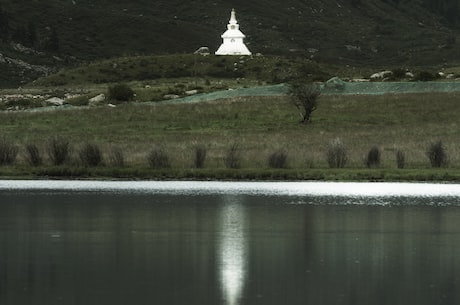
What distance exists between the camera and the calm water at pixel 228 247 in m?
28.0

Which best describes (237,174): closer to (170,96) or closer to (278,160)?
(278,160)

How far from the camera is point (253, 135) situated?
289 ft

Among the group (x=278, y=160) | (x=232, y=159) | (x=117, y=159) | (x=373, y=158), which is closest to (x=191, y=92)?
(x=117, y=159)

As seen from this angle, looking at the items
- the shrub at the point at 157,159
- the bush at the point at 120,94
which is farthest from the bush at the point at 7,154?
the bush at the point at 120,94

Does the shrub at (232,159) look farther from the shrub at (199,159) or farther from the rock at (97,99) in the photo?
the rock at (97,99)

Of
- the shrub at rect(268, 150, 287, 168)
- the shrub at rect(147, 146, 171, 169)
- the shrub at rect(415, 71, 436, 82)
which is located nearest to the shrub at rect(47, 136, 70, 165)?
the shrub at rect(147, 146, 171, 169)

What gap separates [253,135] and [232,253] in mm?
53850

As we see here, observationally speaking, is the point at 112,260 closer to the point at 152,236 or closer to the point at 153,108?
the point at 152,236

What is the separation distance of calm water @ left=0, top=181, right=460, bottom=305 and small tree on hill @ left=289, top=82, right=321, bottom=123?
122 feet

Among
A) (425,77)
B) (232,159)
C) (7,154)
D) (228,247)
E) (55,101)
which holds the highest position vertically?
(425,77)

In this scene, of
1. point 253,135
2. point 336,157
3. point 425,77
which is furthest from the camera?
point 425,77

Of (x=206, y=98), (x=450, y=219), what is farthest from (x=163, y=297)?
(x=206, y=98)

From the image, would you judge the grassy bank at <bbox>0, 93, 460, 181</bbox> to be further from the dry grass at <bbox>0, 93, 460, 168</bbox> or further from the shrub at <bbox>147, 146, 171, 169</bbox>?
the shrub at <bbox>147, 146, 171, 169</bbox>

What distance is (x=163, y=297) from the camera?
2711 cm
